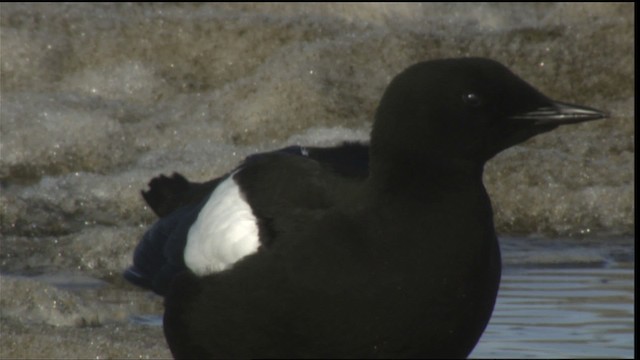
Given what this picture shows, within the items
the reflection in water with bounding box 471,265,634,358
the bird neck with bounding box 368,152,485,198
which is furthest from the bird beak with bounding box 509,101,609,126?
the reflection in water with bounding box 471,265,634,358

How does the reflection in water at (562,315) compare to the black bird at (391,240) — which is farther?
the reflection in water at (562,315)

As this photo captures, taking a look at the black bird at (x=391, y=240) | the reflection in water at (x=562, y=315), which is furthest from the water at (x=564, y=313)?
the black bird at (x=391, y=240)

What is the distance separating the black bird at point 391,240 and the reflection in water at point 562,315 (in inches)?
42.0

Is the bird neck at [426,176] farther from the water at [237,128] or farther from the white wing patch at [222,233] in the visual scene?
the water at [237,128]

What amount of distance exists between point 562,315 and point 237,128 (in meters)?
3.91

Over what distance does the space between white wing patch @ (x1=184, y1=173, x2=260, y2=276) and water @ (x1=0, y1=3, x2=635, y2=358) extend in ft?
1.76

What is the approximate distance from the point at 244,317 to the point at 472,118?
0.84 m

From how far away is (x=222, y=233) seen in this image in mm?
4898

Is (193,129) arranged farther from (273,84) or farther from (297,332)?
(297,332)

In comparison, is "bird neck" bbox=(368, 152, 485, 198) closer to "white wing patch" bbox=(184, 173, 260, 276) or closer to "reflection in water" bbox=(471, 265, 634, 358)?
"white wing patch" bbox=(184, 173, 260, 276)

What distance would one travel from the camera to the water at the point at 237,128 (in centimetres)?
609

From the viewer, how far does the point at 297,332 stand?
4516 millimetres

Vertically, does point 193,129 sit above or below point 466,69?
below

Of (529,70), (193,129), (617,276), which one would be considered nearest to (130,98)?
(193,129)
